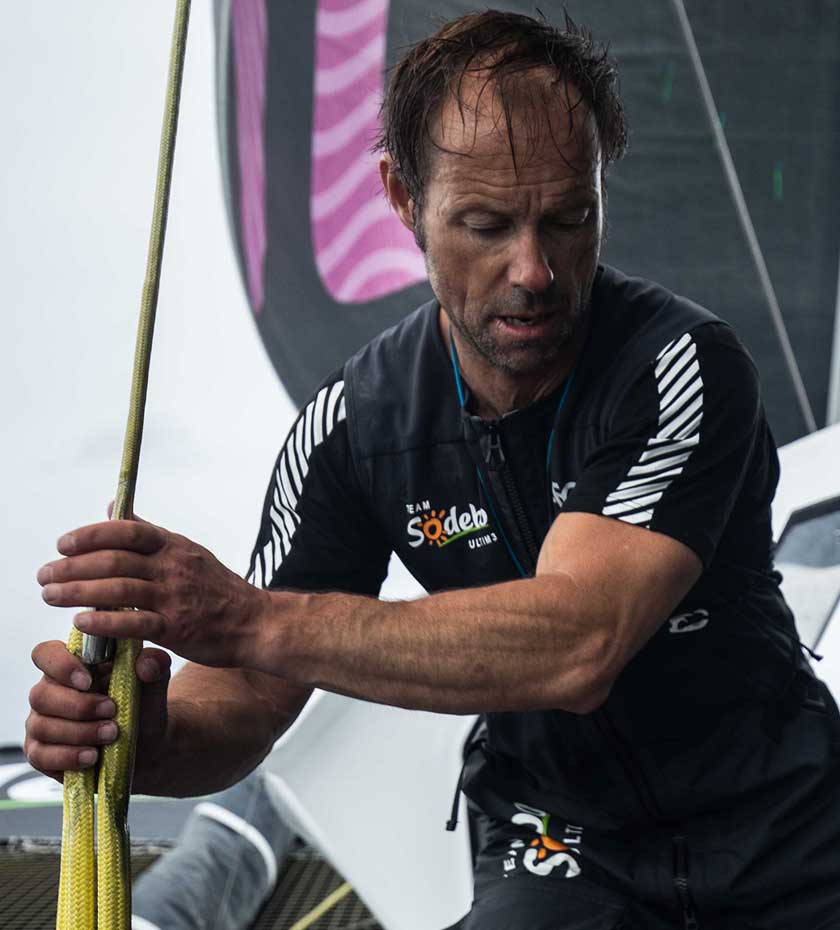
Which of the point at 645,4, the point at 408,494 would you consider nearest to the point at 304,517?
the point at 408,494

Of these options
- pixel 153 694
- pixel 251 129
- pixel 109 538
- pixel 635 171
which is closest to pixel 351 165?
pixel 251 129

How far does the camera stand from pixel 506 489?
924 mm

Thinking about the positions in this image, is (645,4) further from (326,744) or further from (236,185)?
(326,744)

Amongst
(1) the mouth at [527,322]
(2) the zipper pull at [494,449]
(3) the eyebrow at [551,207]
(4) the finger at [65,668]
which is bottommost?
(4) the finger at [65,668]

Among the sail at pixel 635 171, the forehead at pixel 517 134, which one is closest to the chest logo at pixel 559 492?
the forehead at pixel 517 134

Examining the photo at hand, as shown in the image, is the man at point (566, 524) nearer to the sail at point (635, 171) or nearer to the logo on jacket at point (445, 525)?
the logo on jacket at point (445, 525)

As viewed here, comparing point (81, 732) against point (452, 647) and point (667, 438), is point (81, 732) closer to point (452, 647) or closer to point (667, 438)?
point (452, 647)

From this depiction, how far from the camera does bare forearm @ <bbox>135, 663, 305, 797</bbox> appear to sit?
0.85 m

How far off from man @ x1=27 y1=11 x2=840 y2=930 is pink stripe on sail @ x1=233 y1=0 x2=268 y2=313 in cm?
96

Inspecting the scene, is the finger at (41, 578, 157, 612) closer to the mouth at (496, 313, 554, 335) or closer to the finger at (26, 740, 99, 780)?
the finger at (26, 740, 99, 780)

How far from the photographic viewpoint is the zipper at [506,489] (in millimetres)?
917

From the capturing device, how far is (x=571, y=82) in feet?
2.96

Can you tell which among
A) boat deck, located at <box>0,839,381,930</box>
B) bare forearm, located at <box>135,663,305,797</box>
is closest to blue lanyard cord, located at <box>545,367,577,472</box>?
bare forearm, located at <box>135,663,305,797</box>

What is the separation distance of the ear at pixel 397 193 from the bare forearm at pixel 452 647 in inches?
Answer: 15.0
